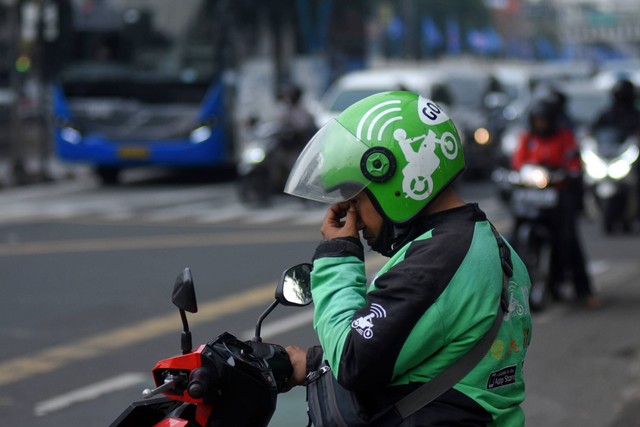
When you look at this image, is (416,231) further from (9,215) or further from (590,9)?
(590,9)

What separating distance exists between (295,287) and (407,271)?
35 cm

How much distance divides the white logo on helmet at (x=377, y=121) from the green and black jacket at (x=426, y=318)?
21cm

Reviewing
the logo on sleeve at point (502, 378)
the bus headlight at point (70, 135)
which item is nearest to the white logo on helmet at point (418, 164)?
the logo on sleeve at point (502, 378)

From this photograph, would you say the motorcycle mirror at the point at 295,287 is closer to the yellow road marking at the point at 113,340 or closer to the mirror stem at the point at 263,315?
the mirror stem at the point at 263,315

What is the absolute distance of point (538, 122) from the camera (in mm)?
10031

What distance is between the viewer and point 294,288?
9.55 ft

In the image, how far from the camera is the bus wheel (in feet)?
75.0

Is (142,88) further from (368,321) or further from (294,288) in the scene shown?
(368,321)

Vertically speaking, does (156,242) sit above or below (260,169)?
below

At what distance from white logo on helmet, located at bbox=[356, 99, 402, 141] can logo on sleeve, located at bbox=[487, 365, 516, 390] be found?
1.80 feet

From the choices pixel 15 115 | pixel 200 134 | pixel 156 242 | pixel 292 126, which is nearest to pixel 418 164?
pixel 156 242

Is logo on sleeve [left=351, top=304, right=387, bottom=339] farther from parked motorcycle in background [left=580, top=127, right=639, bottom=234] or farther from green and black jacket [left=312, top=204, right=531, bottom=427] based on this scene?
parked motorcycle in background [left=580, top=127, right=639, bottom=234]

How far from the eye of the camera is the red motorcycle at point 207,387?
2.68 m

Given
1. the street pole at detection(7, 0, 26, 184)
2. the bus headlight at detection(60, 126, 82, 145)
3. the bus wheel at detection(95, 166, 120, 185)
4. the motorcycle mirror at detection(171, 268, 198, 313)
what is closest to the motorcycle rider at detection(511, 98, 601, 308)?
the motorcycle mirror at detection(171, 268, 198, 313)
